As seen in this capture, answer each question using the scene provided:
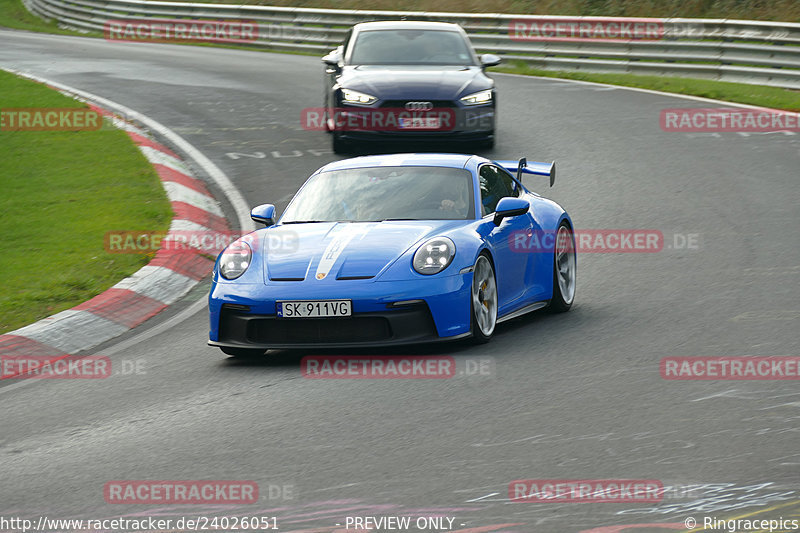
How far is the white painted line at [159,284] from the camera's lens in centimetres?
1008

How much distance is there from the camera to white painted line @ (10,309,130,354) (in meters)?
8.77

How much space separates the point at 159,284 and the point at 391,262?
305cm

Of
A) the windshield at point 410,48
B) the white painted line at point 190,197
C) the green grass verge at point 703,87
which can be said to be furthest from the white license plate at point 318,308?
the green grass verge at point 703,87

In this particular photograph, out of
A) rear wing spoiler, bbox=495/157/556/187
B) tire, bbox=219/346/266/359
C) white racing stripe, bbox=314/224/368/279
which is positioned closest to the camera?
white racing stripe, bbox=314/224/368/279

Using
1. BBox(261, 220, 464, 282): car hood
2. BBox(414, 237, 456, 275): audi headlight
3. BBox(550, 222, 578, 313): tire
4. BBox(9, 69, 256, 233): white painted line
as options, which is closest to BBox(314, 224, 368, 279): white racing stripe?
BBox(261, 220, 464, 282): car hood

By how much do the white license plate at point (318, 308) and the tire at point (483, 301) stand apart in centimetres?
80

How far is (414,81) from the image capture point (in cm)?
1559

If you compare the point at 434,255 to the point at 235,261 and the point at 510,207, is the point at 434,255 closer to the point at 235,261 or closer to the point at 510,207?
the point at 510,207

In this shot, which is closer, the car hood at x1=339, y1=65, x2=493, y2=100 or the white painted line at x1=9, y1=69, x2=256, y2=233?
the white painted line at x1=9, y1=69, x2=256, y2=233

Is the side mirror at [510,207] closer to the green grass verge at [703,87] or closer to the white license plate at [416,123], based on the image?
the white license plate at [416,123]

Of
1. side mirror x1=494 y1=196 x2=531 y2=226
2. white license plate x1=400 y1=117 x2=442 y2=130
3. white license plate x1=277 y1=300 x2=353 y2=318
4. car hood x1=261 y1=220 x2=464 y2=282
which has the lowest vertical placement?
white license plate x1=400 y1=117 x2=442 y2=130

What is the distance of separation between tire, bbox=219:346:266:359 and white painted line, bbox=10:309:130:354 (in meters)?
1.27

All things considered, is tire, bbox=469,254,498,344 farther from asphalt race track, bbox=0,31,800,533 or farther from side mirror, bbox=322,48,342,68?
side mirror, bbox=322,48,342,68

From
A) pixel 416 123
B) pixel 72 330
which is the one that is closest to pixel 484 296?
pixel 72 330
